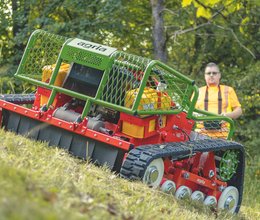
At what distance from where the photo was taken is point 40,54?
8711 mm

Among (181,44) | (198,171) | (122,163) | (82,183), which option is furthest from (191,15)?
(82,183)

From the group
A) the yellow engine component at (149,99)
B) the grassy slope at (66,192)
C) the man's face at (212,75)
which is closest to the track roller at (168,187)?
the grassy slope at (66,192)

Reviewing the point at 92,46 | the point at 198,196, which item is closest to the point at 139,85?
the point at 92,46

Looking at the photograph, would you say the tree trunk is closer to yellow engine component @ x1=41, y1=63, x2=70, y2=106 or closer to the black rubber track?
the black rubber track

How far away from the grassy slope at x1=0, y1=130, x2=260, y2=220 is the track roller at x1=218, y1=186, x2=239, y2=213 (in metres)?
0.17

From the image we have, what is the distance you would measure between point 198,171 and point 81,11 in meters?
6.88

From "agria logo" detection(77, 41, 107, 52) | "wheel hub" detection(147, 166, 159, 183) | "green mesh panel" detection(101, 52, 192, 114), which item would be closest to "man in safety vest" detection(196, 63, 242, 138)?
"green mesh panel" detection(101, 52, 192, 114)

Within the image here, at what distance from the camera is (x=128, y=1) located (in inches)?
655

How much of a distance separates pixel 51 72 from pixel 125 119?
1075 mm

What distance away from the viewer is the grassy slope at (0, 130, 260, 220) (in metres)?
3.85

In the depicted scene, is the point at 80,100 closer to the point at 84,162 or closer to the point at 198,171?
the point at 84,162

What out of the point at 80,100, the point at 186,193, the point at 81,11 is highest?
the point at 81,11

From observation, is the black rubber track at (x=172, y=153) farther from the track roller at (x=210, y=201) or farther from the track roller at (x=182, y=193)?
the track roller at (x=210, y=201)

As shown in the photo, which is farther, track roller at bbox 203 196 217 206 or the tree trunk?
the tree trunk
